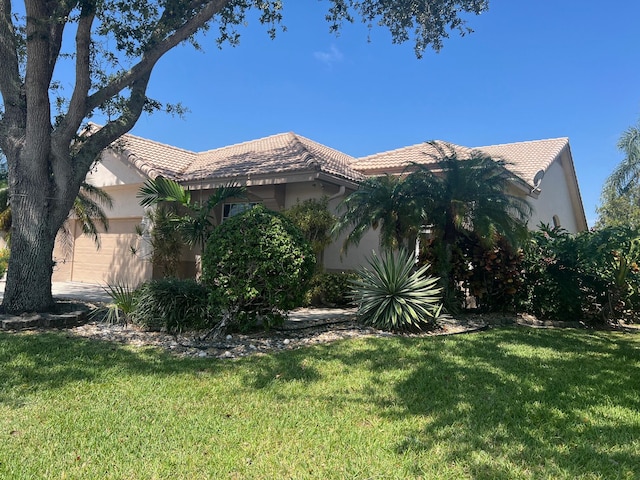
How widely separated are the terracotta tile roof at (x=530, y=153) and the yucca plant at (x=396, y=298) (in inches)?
305

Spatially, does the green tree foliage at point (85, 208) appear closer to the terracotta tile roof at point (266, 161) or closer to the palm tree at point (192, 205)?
the terracotta tile roof at point (266, 161)

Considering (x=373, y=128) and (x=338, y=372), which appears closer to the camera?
(x=338, y=372)

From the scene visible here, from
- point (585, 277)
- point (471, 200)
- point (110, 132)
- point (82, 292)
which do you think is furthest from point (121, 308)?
point (585, 277)

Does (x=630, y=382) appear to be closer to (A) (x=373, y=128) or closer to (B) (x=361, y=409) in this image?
(B) (x=361, y=409)

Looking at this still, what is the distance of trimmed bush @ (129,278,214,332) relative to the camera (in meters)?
7.68

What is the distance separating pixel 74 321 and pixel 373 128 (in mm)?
18744

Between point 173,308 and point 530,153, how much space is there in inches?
623

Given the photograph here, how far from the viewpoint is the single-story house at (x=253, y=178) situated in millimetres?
12711

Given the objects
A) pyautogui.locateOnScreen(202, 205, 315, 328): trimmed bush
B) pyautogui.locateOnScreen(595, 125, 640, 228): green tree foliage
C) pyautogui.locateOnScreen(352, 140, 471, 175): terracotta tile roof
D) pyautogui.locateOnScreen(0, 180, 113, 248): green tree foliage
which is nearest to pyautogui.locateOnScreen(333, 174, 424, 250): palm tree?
pyautogui.locateOnScreen(202, 205, 315, 328): trimmed bush

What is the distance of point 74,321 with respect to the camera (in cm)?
814

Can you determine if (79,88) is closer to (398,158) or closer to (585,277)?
(398,158)

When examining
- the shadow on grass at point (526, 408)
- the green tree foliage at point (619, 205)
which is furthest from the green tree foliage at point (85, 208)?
the green tree foliage at point (619, 205)

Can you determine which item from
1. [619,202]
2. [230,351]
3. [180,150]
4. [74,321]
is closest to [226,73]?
[180,150]

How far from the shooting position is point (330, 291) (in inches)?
469
